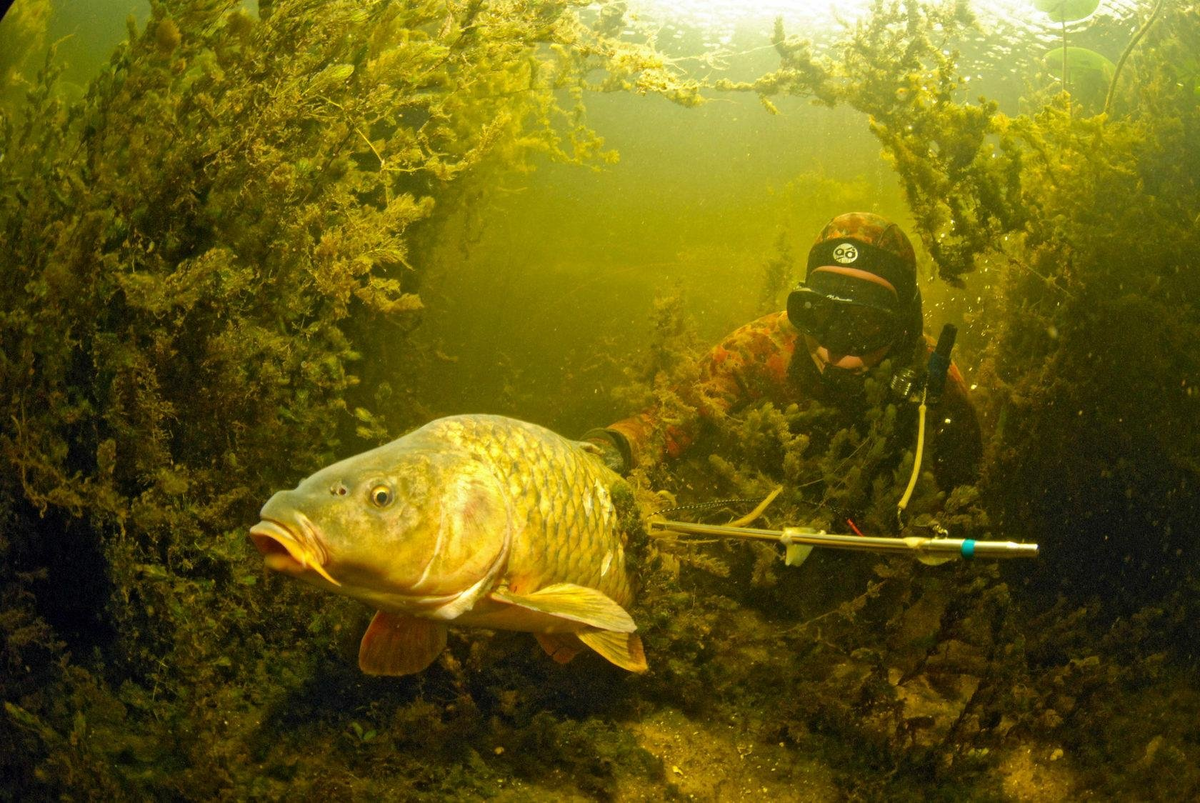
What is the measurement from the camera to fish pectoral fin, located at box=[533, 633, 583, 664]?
2.88 metres

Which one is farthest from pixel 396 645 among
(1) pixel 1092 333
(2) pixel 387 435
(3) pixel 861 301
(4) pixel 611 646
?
(1) pixel 1092 333

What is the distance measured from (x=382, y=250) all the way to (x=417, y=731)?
2675 millimetres

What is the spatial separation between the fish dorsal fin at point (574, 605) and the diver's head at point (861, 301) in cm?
295

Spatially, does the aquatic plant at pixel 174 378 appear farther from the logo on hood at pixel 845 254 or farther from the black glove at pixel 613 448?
the logo on hood at pixel 845 254

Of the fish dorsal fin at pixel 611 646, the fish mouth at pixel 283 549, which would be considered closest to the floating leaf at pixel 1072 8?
the fish dorsal fin at pixel 611 646

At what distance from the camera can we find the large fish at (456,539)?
191cm

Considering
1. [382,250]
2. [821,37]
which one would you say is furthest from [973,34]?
[382,250]

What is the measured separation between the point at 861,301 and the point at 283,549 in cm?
403

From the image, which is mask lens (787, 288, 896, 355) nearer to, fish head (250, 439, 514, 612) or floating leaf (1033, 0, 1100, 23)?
fish head (250, 439, 514, 612)

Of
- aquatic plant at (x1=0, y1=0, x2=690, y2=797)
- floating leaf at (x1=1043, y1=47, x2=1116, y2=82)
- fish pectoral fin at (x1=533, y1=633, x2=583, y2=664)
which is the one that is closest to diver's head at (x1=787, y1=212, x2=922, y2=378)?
fish pectoral fin at (x1=533, y1=633, x2=583, y2=664)

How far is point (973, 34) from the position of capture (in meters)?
12.5

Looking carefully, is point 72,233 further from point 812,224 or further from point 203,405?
point 812,224

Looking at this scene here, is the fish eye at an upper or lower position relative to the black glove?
upper

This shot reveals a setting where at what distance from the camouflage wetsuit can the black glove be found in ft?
0.10
